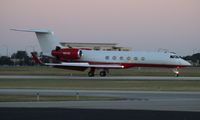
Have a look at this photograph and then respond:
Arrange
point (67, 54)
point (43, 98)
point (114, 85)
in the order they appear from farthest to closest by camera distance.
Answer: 1. point (67, 54)
2. point (114, 85)
3. point (43, 98)

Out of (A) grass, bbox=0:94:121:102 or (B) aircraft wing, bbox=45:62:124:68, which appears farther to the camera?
(B) aircraft wing, bbox=45:62:124:68

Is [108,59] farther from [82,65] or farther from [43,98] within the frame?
[43,98]

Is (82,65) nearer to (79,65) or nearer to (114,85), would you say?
(79,65)

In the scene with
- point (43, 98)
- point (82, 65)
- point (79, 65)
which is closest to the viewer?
point (43, 98)

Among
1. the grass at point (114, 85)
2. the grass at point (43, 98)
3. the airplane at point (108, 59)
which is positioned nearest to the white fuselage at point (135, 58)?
the airplane at point (108, 59)

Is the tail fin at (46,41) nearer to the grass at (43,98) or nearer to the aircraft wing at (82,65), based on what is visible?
the aircraft wing at (82,65)

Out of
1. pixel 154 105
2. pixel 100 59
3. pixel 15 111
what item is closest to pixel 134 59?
pixel 100 59

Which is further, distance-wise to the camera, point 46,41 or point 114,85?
point 46,41

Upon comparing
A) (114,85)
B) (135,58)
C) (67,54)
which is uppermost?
(67,54)

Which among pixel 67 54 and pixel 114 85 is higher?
pixel 67 54

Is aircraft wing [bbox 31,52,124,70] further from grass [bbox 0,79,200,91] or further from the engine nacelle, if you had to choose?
grass [bbox 0,79,200,91]

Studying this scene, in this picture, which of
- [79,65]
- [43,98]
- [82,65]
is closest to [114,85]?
[43,98]

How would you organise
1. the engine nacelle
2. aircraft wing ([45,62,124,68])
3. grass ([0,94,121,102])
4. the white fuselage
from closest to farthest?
grass ([0,94,121,102]) < aircraft wing ([45,62,124,68]) < the white fuselage < the engine nacelle

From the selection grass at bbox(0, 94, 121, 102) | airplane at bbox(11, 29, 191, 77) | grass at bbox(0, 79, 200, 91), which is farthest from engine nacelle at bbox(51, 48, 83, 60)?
grass at bbox(0, 94, 121, 102)
